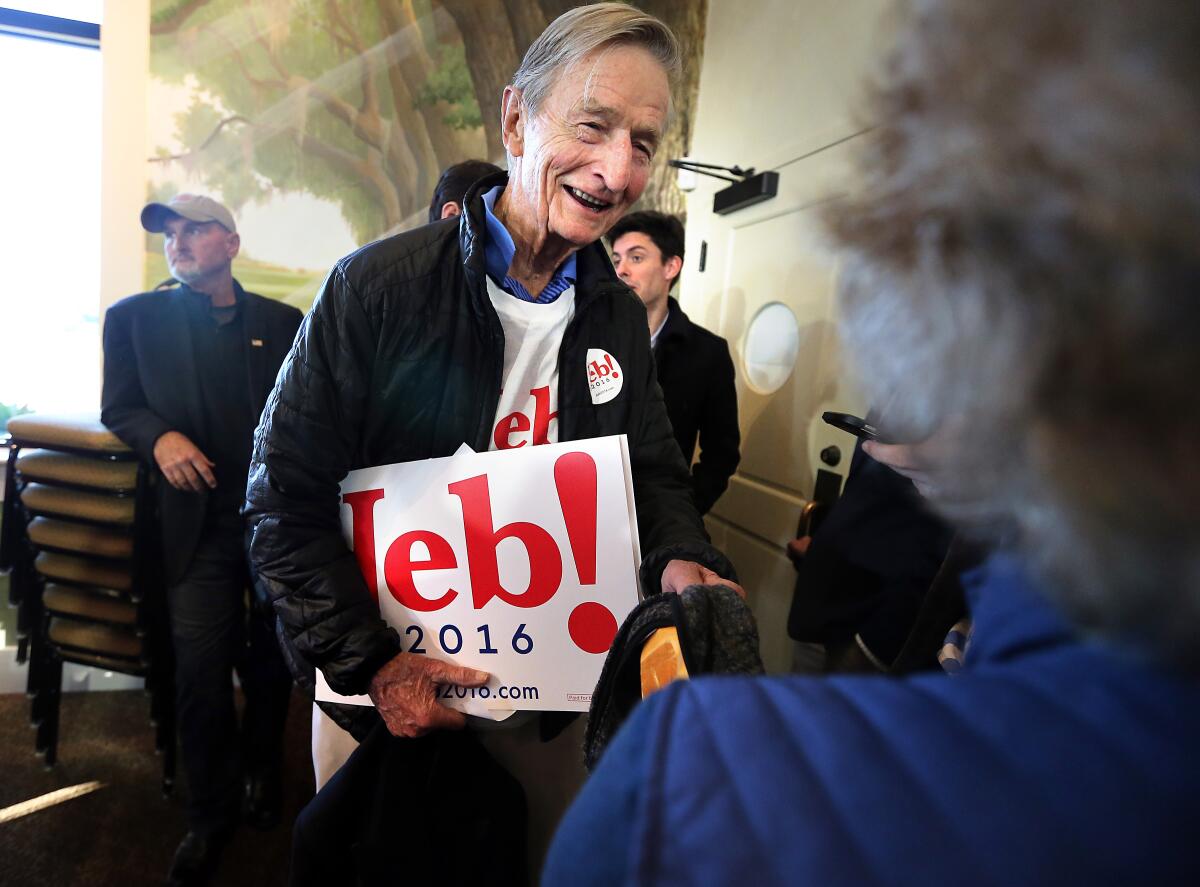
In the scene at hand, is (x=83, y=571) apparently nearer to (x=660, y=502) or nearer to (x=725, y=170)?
(x=660, y=502)

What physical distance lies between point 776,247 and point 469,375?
1993mm

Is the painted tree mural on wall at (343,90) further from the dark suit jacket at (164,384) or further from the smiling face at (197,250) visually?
the dark suit jacket at (164,384)

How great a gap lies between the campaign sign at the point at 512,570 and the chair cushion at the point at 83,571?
1.59 meters

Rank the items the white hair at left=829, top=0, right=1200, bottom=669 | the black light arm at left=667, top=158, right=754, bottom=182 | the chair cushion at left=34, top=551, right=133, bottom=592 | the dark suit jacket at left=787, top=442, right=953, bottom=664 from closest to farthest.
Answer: the white hair at left=829, top=0, right=1200, bottom=669 < the dark suit jacket at left=787, top=442, right=953, bottom=664 < the chair cushion at left=34, top=551, right=133, bottom=592 < the black light arm at left=667, top=158, right=754, bottom=182

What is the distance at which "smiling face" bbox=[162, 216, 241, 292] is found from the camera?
6.87 feet

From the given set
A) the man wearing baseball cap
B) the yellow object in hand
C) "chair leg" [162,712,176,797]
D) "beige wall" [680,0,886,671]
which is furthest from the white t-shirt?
"chair leg" [162,712,176,797]

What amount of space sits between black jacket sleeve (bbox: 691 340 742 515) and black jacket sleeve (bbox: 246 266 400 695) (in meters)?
1.72

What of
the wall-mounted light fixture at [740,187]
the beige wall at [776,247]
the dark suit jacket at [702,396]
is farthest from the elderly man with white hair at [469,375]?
the wall-mounted light fixture at [740,187]

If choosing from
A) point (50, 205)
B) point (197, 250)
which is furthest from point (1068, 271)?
point (50, 205)

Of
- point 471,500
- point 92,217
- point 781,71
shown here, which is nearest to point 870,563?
point 471,500

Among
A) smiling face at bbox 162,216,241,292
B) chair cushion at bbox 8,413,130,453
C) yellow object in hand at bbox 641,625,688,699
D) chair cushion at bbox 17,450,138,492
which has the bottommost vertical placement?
chair cushion at bbox 17,450,138,492

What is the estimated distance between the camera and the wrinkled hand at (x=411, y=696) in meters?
0.93

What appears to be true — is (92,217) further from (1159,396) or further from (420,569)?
(1159,396)

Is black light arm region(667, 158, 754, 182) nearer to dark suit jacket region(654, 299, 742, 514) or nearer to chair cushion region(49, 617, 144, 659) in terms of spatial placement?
dark suit jacket region(654, 299, 742, 514)
